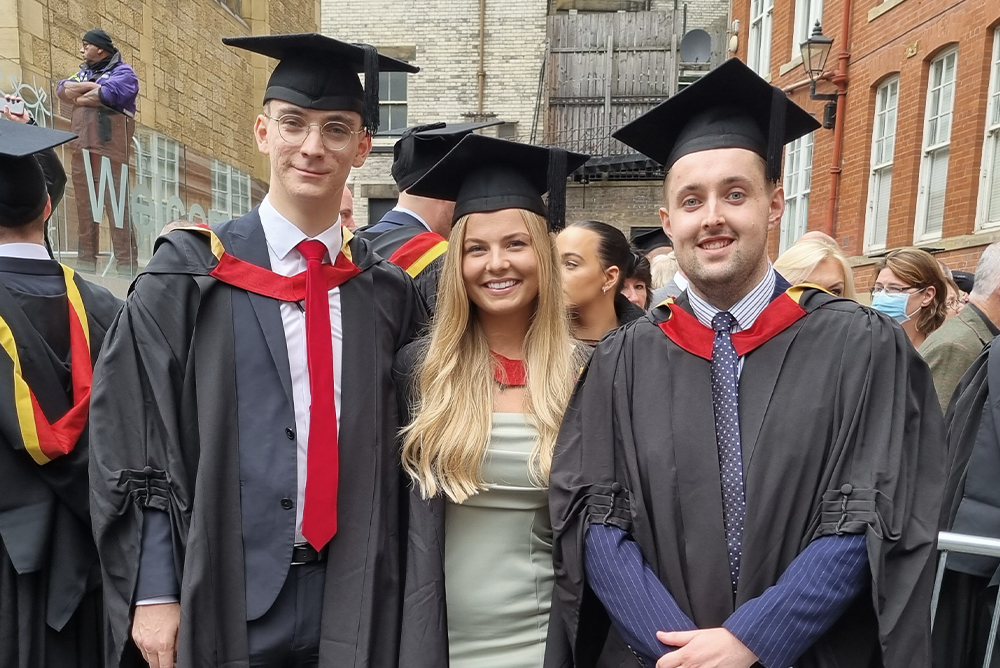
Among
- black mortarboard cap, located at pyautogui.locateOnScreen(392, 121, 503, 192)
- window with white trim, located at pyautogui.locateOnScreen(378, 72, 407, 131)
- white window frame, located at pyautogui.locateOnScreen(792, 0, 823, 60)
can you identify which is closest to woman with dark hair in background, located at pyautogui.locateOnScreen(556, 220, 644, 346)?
black mortarboard cap, located at pyautogui.locateOnScreen(392, 121, 503, 192)

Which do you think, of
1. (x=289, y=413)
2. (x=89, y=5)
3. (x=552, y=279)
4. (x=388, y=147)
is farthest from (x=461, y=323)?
(x=388, y=147)

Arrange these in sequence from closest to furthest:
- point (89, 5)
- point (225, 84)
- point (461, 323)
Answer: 1. point (461, 323)
2. point (89, 5)
3. point (225, 84)

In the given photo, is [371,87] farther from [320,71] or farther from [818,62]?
[818,62]

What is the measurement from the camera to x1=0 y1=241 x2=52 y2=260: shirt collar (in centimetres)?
264

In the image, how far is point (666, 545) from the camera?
191 centimetres

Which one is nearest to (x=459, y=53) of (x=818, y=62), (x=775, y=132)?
(x=818, y=62)

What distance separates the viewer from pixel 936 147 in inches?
365

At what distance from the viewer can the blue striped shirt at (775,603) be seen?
1.74 m

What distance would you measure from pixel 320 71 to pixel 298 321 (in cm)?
73

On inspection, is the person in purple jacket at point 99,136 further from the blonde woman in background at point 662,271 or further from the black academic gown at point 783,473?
the black academic gown at point 783,473

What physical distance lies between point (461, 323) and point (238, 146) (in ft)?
38.5

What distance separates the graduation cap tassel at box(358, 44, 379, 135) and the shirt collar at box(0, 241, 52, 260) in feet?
4.15

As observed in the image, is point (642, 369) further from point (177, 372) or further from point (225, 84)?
point (225, 84)

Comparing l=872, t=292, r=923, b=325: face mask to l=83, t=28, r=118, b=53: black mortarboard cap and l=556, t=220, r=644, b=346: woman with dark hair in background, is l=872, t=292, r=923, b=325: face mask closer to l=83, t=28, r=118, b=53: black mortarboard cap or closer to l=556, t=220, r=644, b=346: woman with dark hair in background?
l=556, t=220, r=644, b=346: woman with dark hair in background
